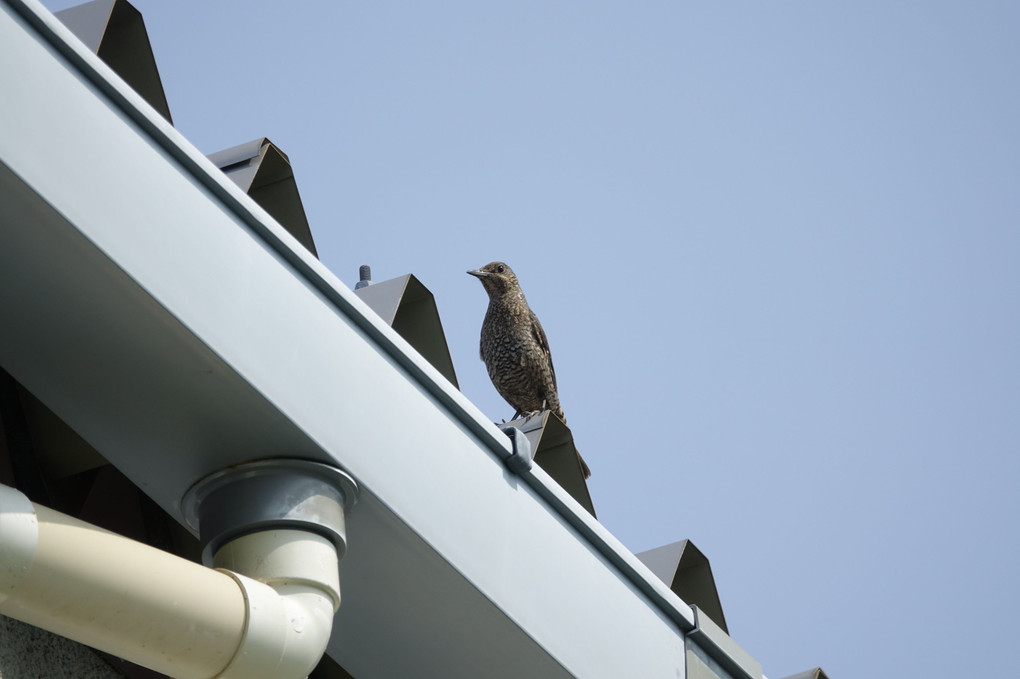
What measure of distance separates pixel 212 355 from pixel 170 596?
332 millimetres

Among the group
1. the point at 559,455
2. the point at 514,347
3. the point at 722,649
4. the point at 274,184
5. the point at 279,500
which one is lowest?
the point at 279,500

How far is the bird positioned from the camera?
22.6 ft

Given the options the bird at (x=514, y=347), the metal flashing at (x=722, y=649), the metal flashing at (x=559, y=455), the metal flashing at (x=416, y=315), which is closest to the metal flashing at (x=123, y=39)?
the metal flashing at (x=416, y=315)

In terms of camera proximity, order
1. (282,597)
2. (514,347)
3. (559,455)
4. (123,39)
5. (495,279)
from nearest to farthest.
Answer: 1. (282,597)
2. (123,39)
3. (559,455)
4. (514,347)
5. (495,279)

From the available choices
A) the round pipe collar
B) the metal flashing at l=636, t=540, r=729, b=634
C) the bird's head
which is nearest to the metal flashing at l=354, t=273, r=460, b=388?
the round pipe collar

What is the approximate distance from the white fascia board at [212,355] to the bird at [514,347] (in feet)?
15.3

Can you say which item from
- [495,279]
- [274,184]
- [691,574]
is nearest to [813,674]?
[691,574]

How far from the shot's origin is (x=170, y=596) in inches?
65.7

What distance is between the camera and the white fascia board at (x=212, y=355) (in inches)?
64.1

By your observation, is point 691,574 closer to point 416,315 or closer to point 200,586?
point 416,315

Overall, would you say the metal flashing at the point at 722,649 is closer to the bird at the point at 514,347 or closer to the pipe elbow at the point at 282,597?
the pipe elbow at the point at 282,597

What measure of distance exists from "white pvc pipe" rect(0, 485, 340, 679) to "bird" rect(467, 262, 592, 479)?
5.03 meters

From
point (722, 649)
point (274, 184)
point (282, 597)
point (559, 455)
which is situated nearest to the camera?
point (282, 597)

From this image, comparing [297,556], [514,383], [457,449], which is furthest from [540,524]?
→ [514,383]
